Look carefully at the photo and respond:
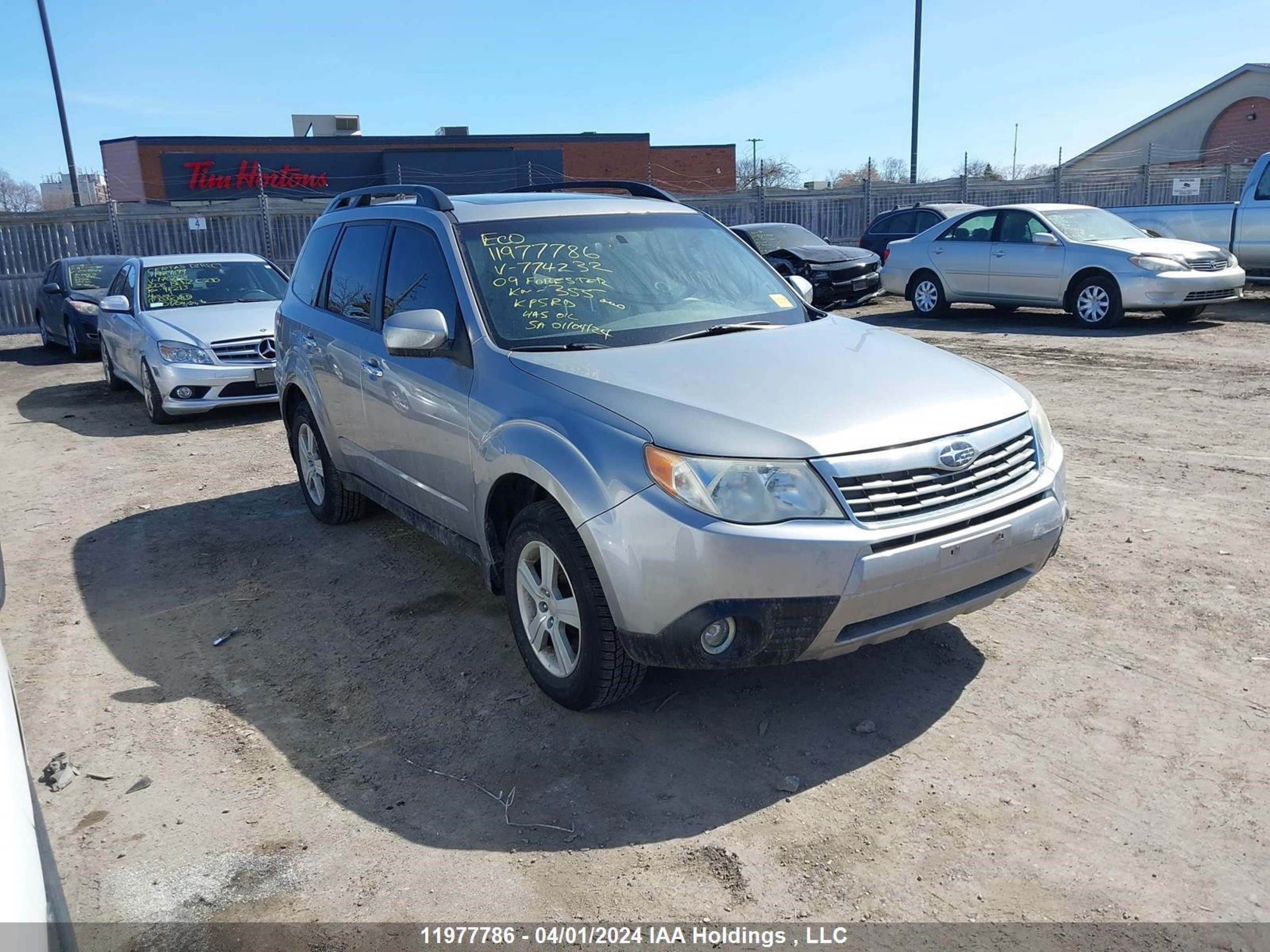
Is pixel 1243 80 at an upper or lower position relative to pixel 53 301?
upper

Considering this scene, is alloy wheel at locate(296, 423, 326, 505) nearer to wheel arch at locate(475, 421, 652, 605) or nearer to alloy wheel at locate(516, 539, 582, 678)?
wheel arch at locate(475, 421, 652, 605)

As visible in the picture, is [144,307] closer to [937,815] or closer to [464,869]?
[464,869]

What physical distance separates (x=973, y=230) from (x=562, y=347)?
1196cm

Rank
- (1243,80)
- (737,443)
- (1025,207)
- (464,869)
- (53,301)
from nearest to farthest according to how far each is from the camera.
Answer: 1. (464,869)
2. (737,443)
3. (1025,207)
4. (53,301)
5. (1243,80)

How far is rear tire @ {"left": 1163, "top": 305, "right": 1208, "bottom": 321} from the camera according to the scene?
13.2 metres

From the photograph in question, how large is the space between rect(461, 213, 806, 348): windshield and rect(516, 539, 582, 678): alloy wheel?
909 millimetres

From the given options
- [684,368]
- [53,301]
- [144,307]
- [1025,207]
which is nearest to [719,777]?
[684,368]

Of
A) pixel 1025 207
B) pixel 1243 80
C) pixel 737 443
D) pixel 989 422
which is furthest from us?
pixel 1243 80

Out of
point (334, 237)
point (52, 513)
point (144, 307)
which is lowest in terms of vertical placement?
point (52, 513)

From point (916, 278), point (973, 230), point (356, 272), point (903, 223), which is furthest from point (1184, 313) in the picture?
point (356, 272)

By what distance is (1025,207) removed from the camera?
13.8 m

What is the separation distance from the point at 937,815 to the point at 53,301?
55.2 feet

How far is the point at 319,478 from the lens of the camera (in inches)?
252

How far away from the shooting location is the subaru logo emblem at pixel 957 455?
11.1ft
